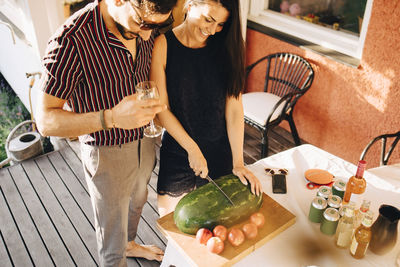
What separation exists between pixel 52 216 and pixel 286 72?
2479 millimetres

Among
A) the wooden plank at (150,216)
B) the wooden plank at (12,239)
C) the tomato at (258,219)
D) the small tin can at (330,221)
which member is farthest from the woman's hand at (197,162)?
the wooden plank at (12,239)

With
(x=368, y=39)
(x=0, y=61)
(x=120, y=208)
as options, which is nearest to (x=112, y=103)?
(x=120, y=208)

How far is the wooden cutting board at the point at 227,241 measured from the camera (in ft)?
4.09

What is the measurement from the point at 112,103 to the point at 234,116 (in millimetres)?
707

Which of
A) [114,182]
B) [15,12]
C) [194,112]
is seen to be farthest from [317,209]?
[15,12]

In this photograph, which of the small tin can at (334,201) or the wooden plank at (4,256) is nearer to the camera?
the small tin can at (334,201)

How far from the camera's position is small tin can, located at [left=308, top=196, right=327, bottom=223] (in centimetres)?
141

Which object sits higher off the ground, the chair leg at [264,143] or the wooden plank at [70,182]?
the chair leg at [264,143]

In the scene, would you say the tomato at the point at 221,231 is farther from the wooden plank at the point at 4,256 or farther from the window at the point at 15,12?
the window at the point at 15,12

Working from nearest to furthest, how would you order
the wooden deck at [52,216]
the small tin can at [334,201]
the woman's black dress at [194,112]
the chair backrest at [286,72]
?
1. the small tin can at [334,201]
2. the woman's black dress at [194,112]
3. the wooden deck at [52,216]
4. the chair backrest at [286,72]

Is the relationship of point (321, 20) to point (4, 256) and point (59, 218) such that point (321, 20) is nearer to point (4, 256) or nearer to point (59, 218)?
point (59, 218)

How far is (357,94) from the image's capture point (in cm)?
291

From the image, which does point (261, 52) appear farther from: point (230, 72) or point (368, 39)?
point (230, 72)

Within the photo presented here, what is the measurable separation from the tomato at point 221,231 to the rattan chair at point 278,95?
65.4 inches
